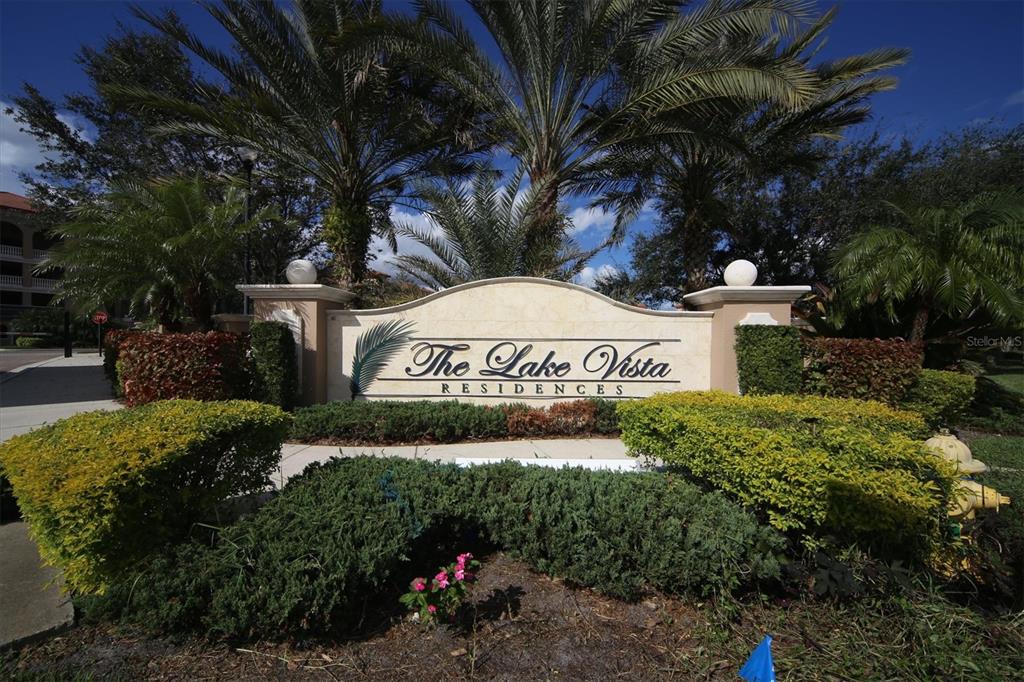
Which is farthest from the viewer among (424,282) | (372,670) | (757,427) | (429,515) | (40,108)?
(40,108)

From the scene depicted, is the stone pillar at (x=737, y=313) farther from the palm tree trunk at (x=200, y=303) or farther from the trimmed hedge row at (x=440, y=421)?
the palm tree trunk at (x=200, y=303)

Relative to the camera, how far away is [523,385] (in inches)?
327

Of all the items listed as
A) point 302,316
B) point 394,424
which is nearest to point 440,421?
point 394,424

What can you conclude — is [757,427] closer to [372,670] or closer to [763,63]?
[372,670]

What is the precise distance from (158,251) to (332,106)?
436cm

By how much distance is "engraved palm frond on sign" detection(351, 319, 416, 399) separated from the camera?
8258 mm

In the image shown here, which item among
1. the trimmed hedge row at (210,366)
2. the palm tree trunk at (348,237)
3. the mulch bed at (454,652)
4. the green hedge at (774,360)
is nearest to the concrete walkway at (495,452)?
the trimmed hedge row at (210,366)

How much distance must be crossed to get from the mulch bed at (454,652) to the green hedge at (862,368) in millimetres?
6469

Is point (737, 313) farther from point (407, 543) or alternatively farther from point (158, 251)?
point (158, 251)

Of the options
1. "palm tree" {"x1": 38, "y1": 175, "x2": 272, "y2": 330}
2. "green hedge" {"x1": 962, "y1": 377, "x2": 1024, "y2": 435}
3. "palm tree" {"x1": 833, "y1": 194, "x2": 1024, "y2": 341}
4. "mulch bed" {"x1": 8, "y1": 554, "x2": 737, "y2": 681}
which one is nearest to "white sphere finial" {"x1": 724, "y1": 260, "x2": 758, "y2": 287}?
"palm tree" {"x1": 833, "y1": 194, "x2": 1024, "y2": 341}

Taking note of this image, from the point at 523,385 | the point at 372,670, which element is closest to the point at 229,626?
the point at 372,670

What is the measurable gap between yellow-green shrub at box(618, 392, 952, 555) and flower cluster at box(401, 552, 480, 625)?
1.85 m

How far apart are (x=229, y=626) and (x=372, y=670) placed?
0.71 meters

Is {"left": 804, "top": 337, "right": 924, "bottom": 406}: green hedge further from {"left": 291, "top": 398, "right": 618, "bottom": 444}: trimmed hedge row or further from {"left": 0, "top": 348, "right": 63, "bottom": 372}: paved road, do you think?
{"left": 0, "top": 348, "right": 63, "bottom": 372}: paved road
